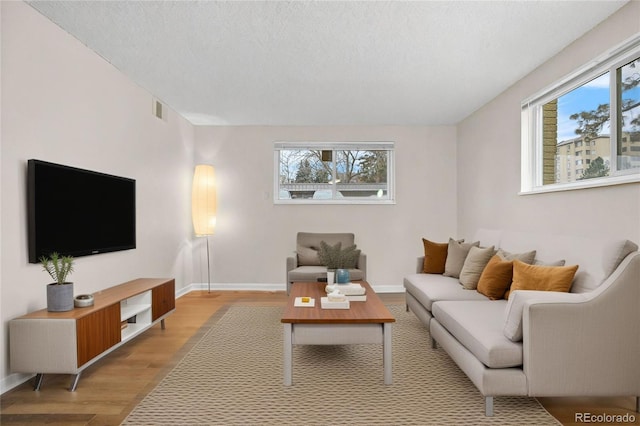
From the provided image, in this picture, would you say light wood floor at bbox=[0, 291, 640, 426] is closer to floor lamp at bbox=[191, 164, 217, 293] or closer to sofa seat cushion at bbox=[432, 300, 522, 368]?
sofa seat cushion at bbox=[432, 300, 522, 368]

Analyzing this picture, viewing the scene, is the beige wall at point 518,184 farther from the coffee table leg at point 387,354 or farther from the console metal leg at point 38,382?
the console metal leg at point 38,382

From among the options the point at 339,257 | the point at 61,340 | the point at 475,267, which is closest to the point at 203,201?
the point at 339,257

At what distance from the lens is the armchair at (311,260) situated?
4855mm

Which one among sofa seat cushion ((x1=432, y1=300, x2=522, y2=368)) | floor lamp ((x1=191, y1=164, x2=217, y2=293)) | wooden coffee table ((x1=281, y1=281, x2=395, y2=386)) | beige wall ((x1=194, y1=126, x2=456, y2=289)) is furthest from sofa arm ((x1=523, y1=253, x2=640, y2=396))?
floor lamp ((x1=191, y1=164, x2=217, y2=293))

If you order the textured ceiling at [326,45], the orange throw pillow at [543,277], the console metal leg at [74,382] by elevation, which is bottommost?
the console metal leg at [74,382]

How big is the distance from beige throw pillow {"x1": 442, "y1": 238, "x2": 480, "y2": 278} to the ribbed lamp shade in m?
3.36

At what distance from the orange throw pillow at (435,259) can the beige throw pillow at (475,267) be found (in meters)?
0.65

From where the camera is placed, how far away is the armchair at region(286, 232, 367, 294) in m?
4.86

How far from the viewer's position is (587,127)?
334cm

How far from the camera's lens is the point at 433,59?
361cm

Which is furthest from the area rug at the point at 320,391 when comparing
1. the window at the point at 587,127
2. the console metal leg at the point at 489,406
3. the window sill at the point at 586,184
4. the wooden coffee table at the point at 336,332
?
the window at the point at 587,127

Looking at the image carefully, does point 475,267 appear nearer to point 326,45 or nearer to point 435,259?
point 435,259

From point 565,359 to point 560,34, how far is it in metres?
2.48

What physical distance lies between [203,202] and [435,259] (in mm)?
3349
